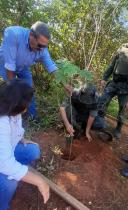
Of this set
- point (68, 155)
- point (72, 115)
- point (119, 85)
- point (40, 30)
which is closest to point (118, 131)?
point (119, 85)

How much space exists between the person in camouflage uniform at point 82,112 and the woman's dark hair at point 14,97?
1959mm

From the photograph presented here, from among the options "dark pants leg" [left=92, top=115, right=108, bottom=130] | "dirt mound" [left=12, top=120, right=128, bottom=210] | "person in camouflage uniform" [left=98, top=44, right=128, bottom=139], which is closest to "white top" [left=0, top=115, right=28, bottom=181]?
"dirt mound" [left=12, top=120, right=128, bottom=210]

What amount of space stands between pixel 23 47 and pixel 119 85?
1877mm

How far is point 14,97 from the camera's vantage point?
8.76 ft

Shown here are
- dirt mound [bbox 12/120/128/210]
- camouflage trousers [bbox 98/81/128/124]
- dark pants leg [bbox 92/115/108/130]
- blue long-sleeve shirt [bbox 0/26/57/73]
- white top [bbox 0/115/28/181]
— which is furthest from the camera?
camouflage trousers [bbox 98/81/128/124]

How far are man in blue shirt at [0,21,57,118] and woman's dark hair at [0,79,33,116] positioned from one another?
166cm

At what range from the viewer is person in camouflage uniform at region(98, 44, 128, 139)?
17.8 ft

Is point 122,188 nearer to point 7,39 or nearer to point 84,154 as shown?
point 84,154

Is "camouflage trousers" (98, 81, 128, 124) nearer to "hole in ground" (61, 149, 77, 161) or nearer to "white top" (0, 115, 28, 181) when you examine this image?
"hole in ground" (61, 149, 77, 161)

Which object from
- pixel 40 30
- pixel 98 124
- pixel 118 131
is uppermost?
pixel 40 30

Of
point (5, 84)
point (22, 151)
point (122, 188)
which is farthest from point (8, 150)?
point (122, 188)

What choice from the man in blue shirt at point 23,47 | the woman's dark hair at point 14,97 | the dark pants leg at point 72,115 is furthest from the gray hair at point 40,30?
the woman's dark hair at point 14,97

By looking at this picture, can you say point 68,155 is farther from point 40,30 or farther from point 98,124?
point 40,30

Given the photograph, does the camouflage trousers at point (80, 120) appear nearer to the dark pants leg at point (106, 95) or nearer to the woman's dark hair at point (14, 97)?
the dark pants leg at point (106, 95)
